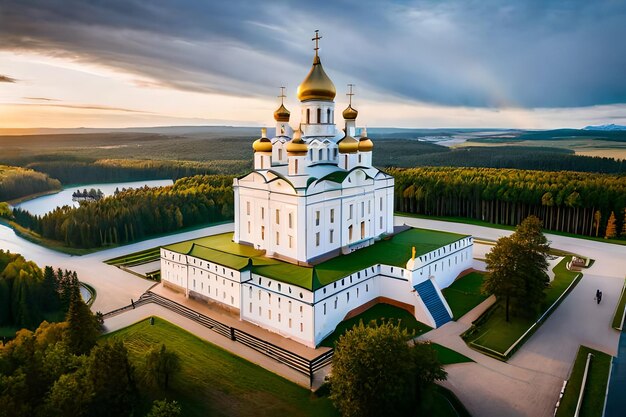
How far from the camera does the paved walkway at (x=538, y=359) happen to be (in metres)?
15.7

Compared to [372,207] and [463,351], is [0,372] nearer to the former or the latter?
[463,351]

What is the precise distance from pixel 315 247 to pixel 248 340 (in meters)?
6.23

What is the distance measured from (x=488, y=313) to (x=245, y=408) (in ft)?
44.4

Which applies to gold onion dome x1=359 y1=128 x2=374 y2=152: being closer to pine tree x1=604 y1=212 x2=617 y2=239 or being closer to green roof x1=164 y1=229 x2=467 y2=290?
green roof x1=164 y1=229 x2=467 y2=290

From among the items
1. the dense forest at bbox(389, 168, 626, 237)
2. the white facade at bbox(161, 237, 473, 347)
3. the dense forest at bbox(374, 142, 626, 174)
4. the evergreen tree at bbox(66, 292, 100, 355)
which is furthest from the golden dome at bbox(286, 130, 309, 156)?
the dense forest at bbox(374, 142, 626, 174)

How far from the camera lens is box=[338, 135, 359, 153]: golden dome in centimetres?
2712

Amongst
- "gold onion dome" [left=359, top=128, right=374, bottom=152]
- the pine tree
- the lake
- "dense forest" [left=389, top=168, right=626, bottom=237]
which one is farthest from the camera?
the lake

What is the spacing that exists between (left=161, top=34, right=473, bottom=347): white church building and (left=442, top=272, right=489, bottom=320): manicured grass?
1.89 feet

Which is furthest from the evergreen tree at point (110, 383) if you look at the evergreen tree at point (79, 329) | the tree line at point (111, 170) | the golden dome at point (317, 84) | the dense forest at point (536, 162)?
the dense forest at point (536, 162)

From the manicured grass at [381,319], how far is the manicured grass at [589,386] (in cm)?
625

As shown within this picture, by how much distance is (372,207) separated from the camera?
28.1 meters

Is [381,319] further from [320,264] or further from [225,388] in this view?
[225,388]

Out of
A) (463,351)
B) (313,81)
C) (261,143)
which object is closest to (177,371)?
(463,351)

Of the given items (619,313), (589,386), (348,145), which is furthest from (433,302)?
(348,145)
